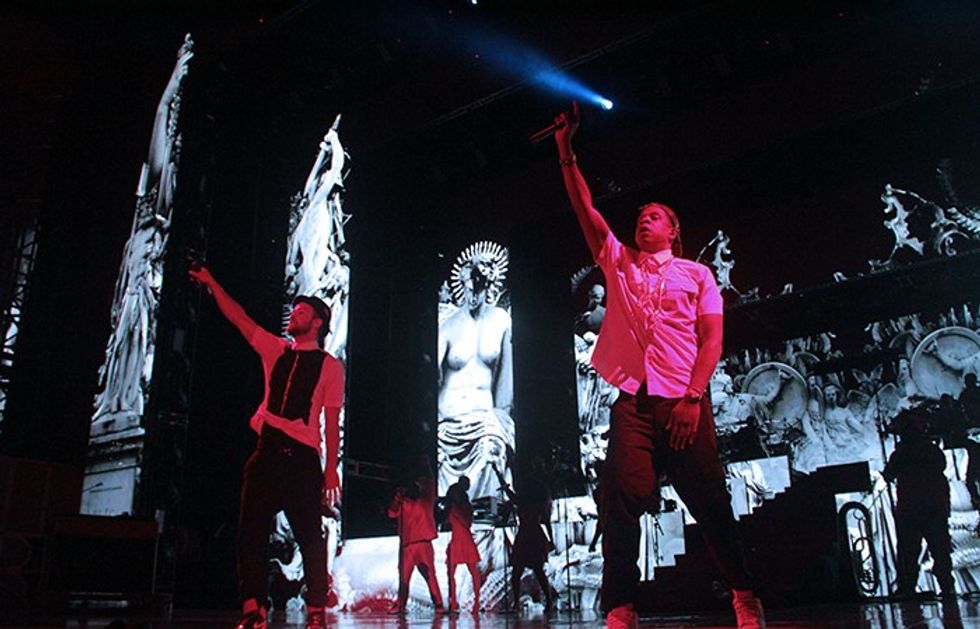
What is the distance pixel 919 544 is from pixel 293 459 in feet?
20.2

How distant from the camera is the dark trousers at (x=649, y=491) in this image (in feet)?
8.82

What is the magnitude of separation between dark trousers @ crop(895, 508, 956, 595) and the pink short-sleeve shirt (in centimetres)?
558

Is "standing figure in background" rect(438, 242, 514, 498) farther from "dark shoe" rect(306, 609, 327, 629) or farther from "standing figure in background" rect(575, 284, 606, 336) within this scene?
"dark shoe" rect(306, 609, 327, 629)

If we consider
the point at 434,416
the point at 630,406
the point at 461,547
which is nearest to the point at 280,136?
the point at 434,416

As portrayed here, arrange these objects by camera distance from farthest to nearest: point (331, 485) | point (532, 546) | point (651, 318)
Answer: point (532, 546) < point (331, 485) < point (651, 318)

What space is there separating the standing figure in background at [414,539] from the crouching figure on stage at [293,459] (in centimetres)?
551

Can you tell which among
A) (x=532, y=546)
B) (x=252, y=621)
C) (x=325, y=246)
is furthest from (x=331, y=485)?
(x=325, y=246)

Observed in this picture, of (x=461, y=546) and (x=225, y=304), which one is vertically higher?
(x=225, y=304)

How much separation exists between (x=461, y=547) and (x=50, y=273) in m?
5.57

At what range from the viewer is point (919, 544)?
7316mm

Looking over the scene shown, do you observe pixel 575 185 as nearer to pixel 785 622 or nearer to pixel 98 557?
pixel 785 622

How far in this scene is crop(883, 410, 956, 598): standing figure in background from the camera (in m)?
7.21

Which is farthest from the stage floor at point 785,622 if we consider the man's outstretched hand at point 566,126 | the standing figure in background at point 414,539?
the standing figure in background at point 414,539

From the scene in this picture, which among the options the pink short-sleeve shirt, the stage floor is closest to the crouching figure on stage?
the stage floor
